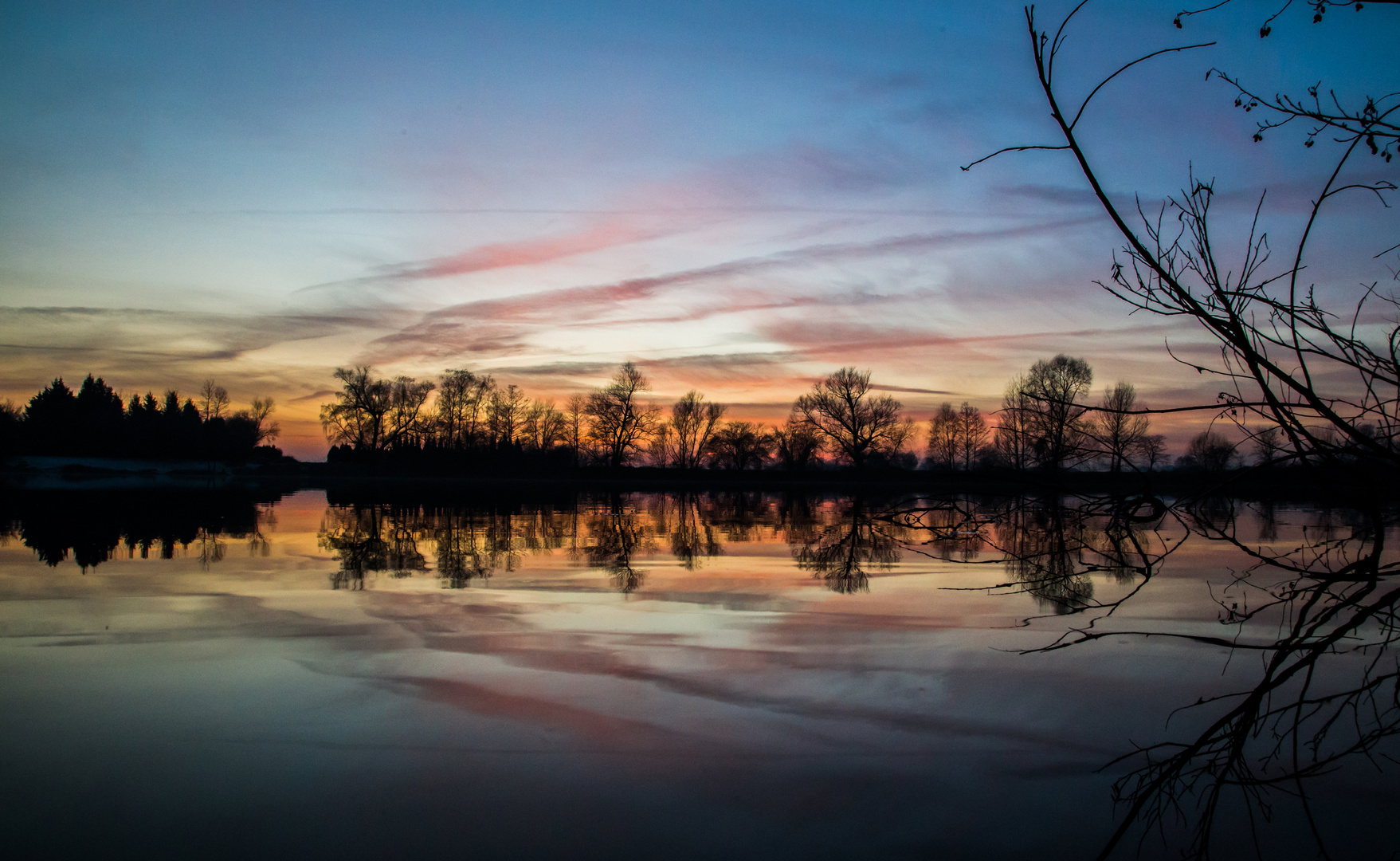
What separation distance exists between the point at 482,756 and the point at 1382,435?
5118mm

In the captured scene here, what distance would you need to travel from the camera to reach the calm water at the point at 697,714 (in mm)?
4137

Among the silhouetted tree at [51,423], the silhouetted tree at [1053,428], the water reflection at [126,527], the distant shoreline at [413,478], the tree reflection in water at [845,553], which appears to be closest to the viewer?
the silhouetted tree at [1053,428]

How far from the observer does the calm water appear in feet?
13.6

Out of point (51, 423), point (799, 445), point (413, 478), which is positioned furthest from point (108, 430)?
point (799, 445)

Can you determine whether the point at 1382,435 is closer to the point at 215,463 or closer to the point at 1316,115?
the point at 1316,115

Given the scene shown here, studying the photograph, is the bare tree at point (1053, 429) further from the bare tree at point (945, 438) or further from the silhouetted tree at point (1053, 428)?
the bare tree at point (945, 438)

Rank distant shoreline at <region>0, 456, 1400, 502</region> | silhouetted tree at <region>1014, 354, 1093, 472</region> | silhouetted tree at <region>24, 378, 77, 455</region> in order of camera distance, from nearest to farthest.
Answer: silhouetted tree at <region>1014, 354, 1093, 472</region> < distant shoreline at <region>0, 456, 1400, 502</region> < silhouetted tree at <region>24, 378, 77, 455</region>

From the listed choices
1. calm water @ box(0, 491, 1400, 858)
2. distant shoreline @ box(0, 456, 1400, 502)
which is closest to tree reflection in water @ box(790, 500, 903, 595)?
calm water @ box(0, 491, 1400, 858)

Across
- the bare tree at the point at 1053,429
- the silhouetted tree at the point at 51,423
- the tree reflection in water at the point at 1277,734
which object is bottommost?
the tree reflection in water at the point at 1277,734

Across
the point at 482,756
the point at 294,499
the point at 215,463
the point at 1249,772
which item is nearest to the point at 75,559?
the point at 482,756

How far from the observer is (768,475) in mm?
80250

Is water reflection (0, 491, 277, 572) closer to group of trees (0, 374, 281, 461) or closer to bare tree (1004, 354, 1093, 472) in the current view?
bare tree (1004, 354, 1093, 472)

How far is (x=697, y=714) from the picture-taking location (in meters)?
5.69

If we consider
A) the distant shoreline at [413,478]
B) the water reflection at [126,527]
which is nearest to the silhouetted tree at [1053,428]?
the water reflection at [126,527]
